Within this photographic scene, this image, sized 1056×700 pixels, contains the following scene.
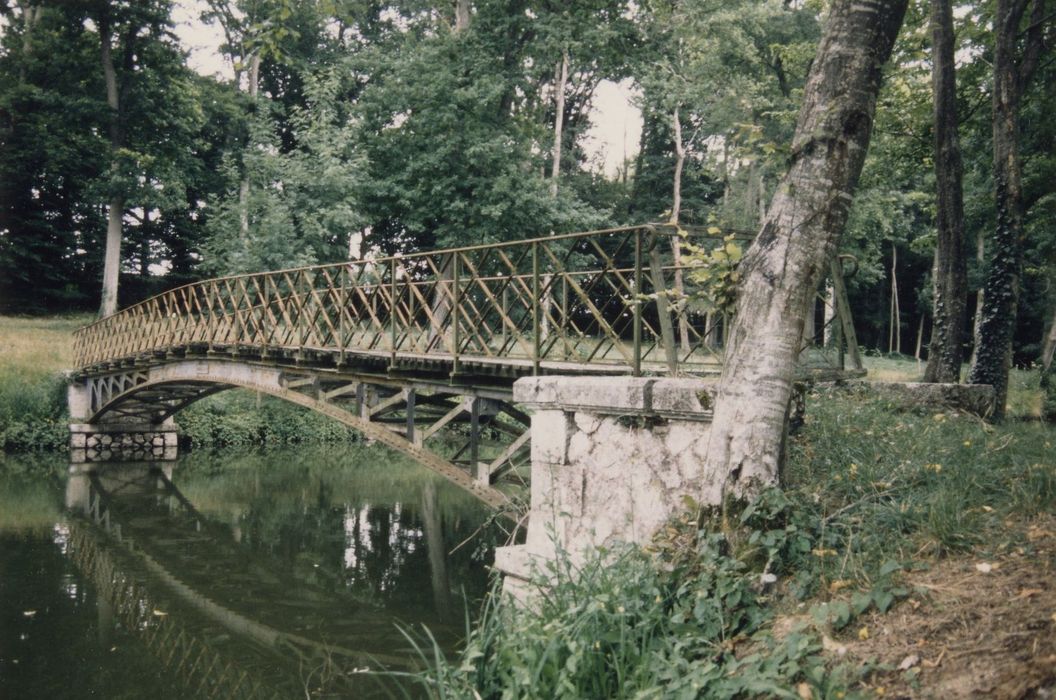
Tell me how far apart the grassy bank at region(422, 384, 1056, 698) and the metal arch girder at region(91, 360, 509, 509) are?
379cm

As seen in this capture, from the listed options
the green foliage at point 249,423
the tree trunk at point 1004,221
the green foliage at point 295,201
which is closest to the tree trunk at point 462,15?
the green foliage at point 295,201

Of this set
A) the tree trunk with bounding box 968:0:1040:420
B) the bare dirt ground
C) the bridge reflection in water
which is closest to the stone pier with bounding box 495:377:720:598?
the bare dirt ground

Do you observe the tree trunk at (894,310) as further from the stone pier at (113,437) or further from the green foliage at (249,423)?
the stone pier at (113,437)

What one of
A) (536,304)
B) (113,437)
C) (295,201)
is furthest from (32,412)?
(536,304)

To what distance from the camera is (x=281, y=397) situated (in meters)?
13.0

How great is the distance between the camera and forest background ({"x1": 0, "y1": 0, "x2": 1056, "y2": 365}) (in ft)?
57.3

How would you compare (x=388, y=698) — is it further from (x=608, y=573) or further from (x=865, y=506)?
(x=865, y=506)

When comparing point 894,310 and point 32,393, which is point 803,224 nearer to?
point 32,393

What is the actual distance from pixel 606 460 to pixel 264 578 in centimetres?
757

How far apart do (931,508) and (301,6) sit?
21.1 metres

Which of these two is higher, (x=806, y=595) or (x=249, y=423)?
(x=806, y=595)

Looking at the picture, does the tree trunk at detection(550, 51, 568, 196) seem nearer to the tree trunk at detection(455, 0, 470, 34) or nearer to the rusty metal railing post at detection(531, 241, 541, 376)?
the tree trunk at detection(455, 0, 470, 34)

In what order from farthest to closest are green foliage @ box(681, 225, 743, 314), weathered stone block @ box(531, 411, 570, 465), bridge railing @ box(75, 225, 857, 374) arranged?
1. bridge railing @ box(75, 225, 857, 374)
2. weathered stone block @ box(531, 411, 570, 465)
3. green foliage @ box(681, 225, 743, 314)

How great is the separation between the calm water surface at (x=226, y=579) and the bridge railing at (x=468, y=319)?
2.09 m
